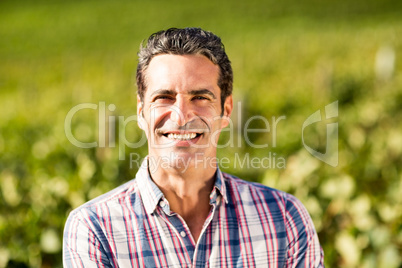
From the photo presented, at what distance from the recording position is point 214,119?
201cm

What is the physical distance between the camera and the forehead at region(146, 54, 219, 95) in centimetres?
191

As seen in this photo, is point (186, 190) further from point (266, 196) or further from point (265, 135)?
point (265, 135)

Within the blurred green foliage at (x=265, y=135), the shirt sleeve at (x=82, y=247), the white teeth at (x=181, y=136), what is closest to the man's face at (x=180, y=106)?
the white teeth at (x=181, y=136)

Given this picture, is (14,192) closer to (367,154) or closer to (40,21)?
(367,154)

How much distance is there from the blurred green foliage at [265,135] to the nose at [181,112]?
4.25ft

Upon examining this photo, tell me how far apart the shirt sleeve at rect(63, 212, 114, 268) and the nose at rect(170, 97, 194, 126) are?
500mm

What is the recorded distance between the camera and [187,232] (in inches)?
75.5

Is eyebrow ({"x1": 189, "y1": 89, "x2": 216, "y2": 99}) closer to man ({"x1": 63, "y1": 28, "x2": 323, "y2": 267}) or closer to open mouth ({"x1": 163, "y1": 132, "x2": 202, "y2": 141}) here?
man ({"x1": 63, "y1": 28, "x2": 323, "y2": 267})

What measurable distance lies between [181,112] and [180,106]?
0.02m

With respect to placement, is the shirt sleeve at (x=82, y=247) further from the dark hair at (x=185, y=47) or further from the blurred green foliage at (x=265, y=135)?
the blurred green foliage at (x=265, y=135)

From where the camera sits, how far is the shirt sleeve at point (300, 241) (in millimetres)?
1943

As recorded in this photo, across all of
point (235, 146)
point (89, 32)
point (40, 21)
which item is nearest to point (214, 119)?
point (235, 146)

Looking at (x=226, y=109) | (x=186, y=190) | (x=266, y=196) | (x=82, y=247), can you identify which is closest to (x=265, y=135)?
(x=226, y=109)

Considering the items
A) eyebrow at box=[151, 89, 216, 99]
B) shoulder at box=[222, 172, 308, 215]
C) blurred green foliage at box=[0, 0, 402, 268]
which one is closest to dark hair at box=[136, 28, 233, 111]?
eyebrow at box=[151, 89, 216, 99]
